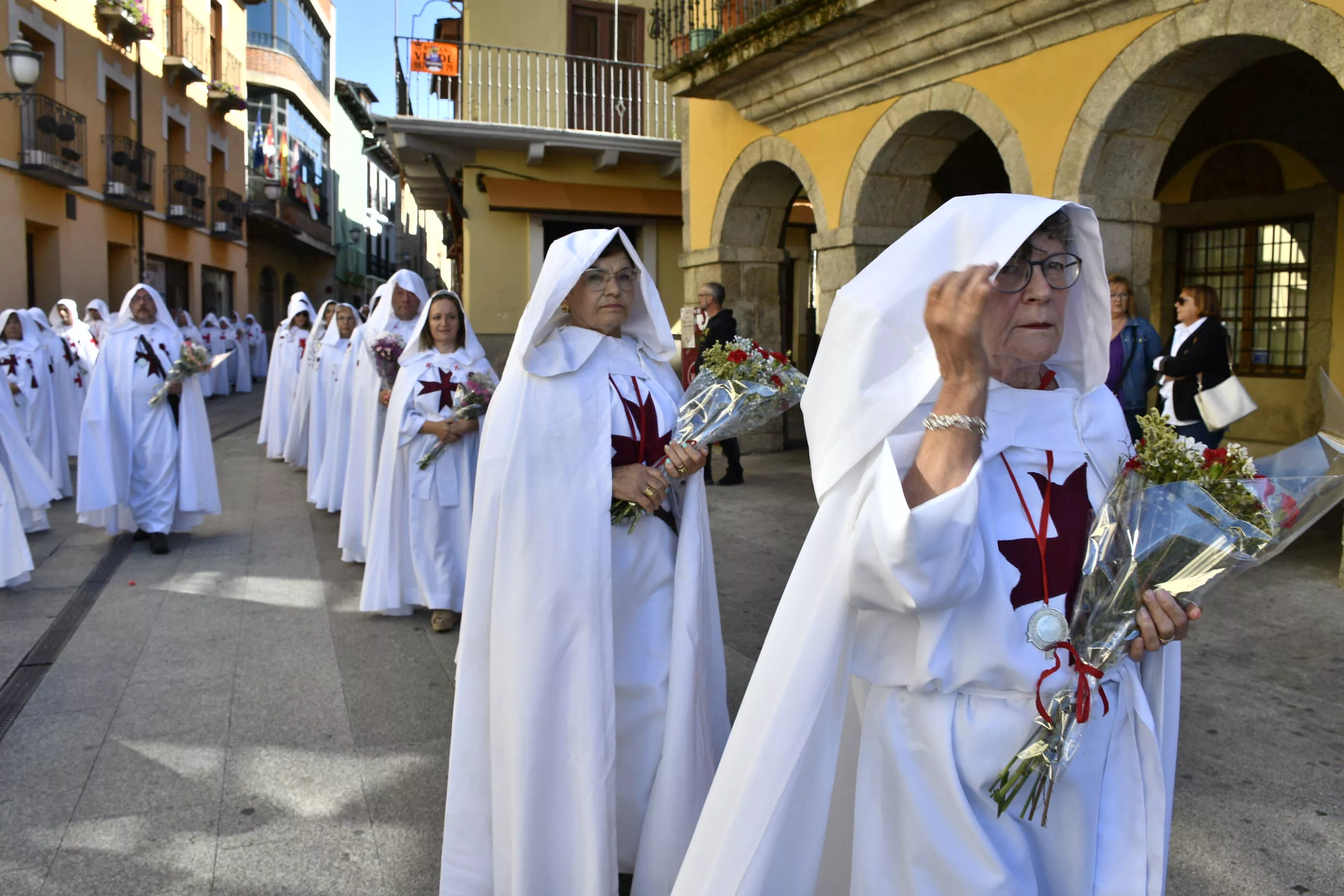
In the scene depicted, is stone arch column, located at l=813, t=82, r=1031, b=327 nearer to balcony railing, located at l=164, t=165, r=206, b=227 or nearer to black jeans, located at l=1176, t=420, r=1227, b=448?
black jeans, located at l=1176, t=420, r=1227, b=448

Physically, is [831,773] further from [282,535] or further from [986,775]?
[282,535]

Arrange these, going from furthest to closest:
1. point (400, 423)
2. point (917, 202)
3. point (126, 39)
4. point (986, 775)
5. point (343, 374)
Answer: point (126, 39), point (917, 202), point (343, 374), point (400, 423), point (986, 775)

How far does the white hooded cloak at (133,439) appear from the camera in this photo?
810 cm

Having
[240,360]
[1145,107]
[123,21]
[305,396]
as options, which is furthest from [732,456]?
[240,360]

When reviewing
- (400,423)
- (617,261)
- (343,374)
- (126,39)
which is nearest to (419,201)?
(126,39)

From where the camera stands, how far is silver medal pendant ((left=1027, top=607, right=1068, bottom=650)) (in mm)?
1884

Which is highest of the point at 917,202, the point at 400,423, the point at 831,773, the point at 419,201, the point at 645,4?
the point at 645,4

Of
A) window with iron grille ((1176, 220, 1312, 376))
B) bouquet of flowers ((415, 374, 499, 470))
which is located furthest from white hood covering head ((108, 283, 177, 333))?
window with iron grille ((1176, 220, 1312, 376))

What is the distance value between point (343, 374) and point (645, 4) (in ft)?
39.4

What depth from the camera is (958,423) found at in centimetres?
184

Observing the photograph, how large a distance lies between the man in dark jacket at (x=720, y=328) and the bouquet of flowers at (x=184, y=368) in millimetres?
4546

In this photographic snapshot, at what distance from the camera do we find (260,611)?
259 inches

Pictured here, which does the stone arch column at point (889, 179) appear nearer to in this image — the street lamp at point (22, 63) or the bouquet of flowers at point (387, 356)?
the bouquet of flowers at point (387, 356)

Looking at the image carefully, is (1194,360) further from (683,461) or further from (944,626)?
(944,626)
